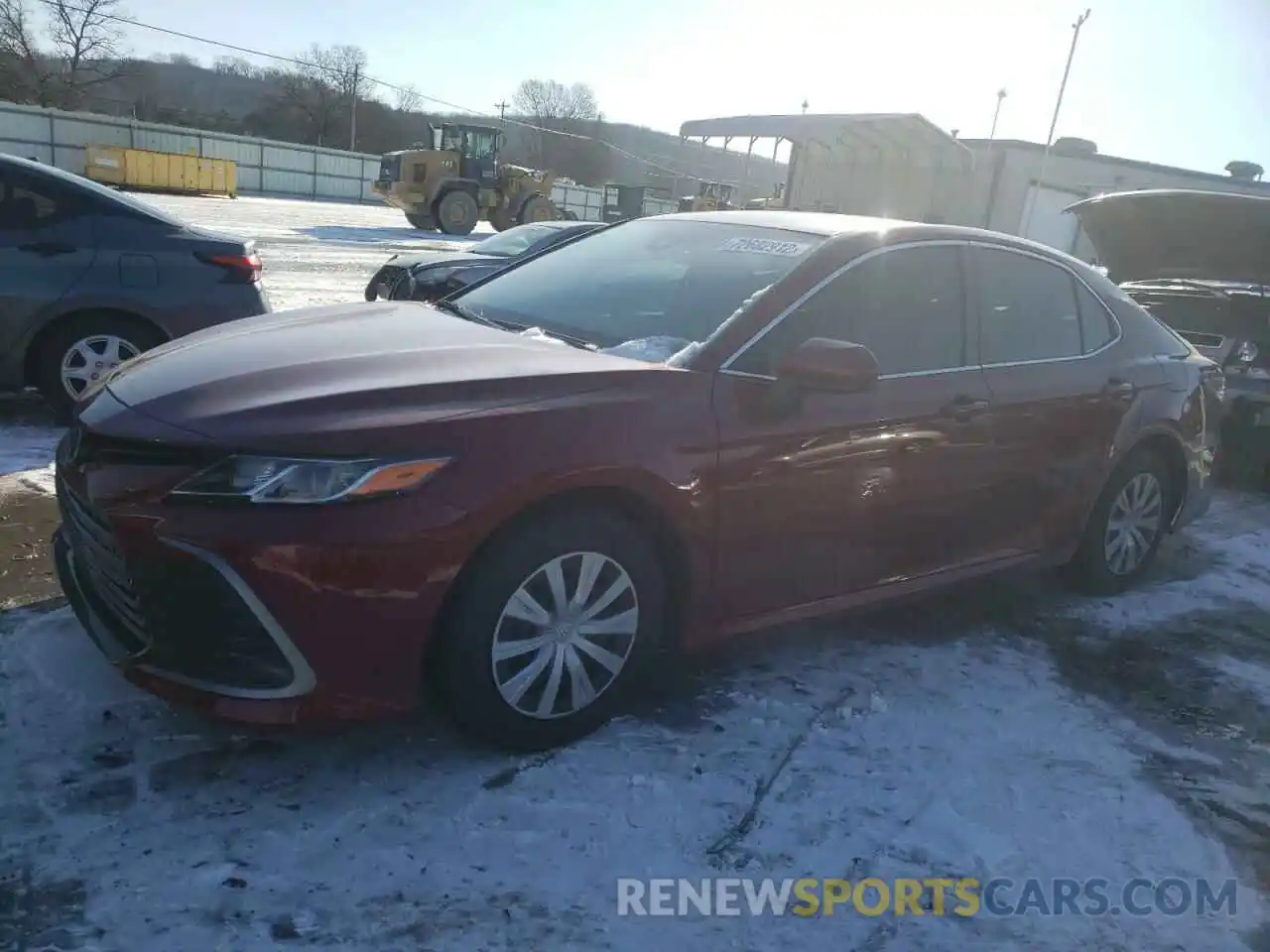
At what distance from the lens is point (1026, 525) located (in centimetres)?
392

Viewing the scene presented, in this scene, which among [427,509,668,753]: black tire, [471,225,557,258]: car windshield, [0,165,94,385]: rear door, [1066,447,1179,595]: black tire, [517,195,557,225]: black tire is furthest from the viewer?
[517,195,557,225]: black tire

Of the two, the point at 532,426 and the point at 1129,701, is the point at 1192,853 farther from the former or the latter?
the point at 532,426

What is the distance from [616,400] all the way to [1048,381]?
6.78ft

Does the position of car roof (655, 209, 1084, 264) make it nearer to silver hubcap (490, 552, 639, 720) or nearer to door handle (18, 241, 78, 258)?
silver hubcap (490, 552, 639, 720)

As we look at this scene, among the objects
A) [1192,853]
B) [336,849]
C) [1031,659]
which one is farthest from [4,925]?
[1031,659]

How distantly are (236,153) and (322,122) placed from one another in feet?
108

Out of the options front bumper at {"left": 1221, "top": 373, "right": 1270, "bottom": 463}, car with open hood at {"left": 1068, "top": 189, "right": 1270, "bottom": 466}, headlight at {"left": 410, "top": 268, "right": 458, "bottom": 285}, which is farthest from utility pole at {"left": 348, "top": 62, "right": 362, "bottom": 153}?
front bumper at {"left": 1221, "top": 373, "right": 1270, "bottom": 463}

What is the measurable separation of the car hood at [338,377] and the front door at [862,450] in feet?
1.50

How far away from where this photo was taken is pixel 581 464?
2.57 m

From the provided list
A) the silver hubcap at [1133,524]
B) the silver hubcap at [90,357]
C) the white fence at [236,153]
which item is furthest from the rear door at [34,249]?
the white fence at [236,153]

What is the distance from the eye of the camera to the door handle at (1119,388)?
13.6 feet

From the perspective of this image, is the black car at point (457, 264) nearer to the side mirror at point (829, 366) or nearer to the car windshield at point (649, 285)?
the car windshield at point (649, 285)

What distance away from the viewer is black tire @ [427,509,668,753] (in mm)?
2498

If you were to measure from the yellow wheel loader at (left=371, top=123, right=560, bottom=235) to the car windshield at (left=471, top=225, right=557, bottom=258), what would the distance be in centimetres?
1529
